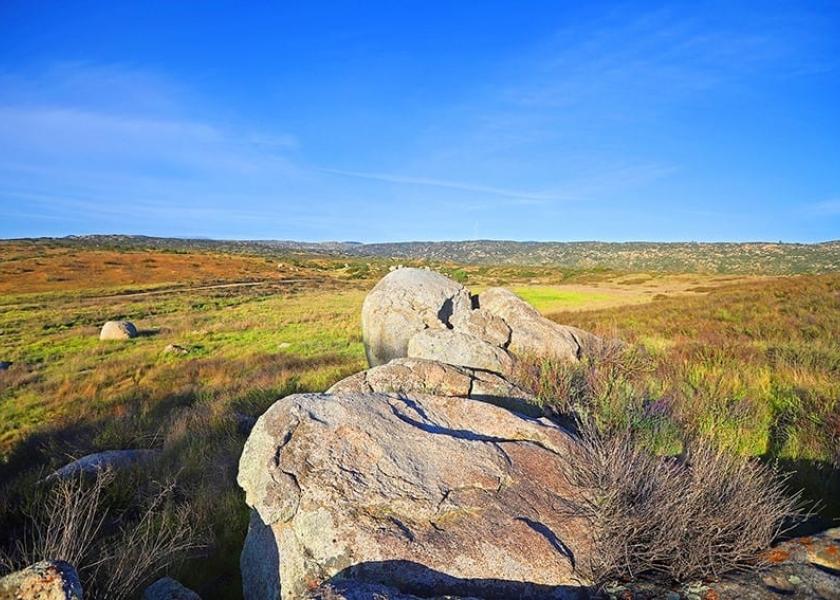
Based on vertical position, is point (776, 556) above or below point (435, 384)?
below

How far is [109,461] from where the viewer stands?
22.5ft

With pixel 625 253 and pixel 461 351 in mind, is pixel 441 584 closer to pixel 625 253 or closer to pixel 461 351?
pixel 461 351

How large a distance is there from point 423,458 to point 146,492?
4.26 metres

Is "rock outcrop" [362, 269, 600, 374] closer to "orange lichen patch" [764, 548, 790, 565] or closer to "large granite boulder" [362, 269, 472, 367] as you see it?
"large granite boulder" [362, 269, 472, 367]

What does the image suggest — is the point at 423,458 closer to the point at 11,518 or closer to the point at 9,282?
the point at 11,518

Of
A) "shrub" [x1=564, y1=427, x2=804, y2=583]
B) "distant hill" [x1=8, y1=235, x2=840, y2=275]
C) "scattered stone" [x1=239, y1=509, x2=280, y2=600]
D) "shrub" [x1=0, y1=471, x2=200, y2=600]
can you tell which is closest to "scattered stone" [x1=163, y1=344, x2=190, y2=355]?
"shrub" [x1=0, y1=471, x2=200, y2=600]

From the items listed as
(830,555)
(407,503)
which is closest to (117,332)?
(407,503)

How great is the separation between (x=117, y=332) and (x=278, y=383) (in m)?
14.3

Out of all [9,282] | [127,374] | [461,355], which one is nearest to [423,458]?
[461,355]

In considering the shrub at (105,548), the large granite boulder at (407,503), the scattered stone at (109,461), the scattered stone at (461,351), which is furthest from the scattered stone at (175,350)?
the large granite boulder at (407,503)

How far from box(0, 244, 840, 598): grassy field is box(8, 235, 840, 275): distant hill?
64.5 metres

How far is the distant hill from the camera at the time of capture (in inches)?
3556

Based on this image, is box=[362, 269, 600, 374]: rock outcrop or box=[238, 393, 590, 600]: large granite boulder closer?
box=[238, 393, 590, 600]: large granite boulder

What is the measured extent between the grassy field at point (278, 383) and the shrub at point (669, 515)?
1954mm
